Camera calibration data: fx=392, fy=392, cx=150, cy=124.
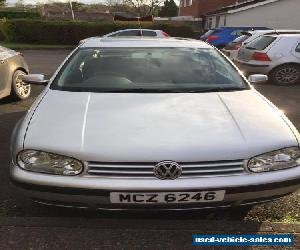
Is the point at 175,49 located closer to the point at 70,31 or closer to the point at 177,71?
the point at 177,71

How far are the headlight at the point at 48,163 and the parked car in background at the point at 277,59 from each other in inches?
337

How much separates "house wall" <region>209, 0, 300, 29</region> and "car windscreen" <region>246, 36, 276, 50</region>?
12673mm

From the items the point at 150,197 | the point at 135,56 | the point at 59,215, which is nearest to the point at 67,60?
the point at 135,56

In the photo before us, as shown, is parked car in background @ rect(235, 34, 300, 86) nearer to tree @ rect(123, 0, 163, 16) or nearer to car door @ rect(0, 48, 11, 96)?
car door @ rect(0, 48, 11, 96)

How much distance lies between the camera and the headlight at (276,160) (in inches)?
110

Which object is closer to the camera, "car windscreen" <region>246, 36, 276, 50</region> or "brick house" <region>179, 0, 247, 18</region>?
"car windscreen" <region>246, 36, 276, 50</region>

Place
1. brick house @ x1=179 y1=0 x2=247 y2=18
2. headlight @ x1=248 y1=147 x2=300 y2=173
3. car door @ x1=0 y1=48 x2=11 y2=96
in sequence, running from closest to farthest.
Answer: headlight @ x1=248 y1=147 x2=300 y2=173 → car door @ x1=0 y1=48 x2=11 y2=96 → brick house @ x1=179 y1=0 x2=247 y2=18

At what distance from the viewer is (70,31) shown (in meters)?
24.3

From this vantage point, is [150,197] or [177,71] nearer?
[150,197]

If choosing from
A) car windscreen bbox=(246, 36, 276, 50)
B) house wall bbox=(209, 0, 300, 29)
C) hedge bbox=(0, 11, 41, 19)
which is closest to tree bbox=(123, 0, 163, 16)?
hedge bbox=(0, 11, 41, 19)

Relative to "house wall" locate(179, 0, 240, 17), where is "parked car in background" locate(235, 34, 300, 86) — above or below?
above

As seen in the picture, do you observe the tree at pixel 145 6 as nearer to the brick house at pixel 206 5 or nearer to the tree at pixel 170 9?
the tree at pixel 170 9

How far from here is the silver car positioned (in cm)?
266

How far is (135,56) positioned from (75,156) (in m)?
1.94
